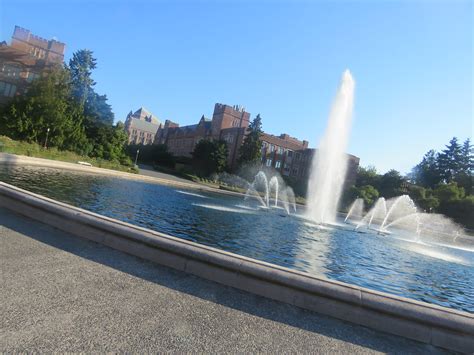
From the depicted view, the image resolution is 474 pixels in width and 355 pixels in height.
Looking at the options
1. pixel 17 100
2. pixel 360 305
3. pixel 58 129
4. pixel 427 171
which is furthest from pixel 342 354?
pixel 427 171

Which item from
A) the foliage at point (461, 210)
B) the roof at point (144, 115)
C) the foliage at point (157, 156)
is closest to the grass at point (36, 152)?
the foliage at point (157, 156)

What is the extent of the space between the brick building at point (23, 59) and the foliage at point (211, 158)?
30.7 m

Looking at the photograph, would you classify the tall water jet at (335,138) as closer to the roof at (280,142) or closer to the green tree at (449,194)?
the green tree at (449,194)

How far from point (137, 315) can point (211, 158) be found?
6359 centimetres

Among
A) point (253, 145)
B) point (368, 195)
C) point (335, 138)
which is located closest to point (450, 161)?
point (368, 195)

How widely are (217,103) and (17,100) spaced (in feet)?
173

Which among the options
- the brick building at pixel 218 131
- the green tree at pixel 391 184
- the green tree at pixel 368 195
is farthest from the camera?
the brick building at pixel 218 131

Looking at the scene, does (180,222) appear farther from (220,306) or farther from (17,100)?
(17,100)

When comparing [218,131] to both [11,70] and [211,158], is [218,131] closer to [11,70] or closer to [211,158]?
[211,158]

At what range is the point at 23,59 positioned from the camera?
53.1 m

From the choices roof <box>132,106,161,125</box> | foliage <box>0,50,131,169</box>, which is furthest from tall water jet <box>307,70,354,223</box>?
roof <box>132,106,161,125</box>

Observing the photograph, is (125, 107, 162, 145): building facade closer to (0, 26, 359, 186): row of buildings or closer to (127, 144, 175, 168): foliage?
(0, 26, 359, 186): row of buildings

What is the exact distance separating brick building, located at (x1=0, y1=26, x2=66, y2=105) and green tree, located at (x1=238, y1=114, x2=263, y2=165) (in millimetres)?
37483

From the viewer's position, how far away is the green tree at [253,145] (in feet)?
224
